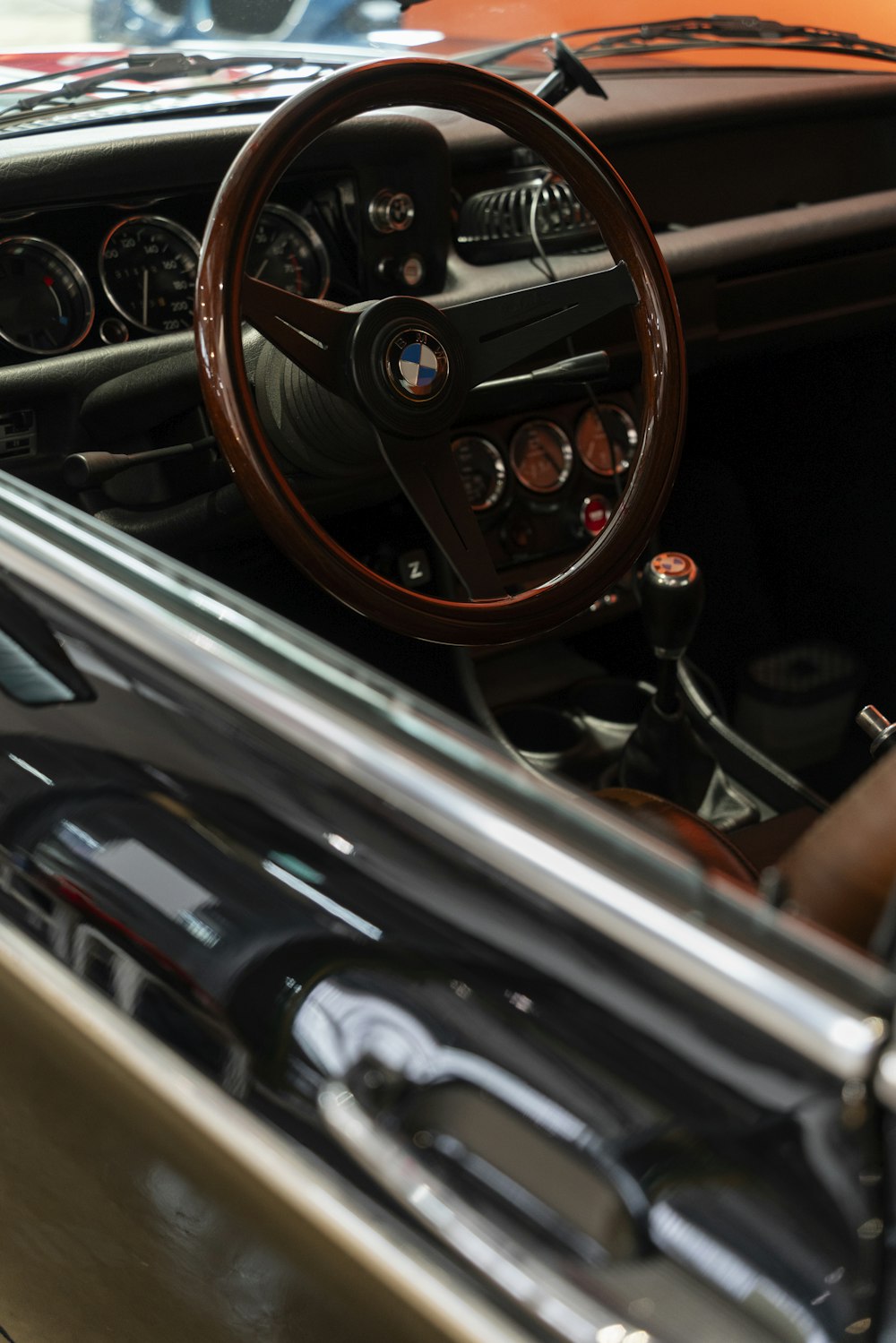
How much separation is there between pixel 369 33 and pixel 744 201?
723 millimetres

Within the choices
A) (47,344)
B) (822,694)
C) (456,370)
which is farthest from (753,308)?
(47,344)

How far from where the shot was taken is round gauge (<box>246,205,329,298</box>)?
170cm

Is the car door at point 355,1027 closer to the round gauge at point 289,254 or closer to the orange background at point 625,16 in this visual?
the round gauge at point 289,254

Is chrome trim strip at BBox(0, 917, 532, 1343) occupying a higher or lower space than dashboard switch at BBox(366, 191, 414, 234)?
→ lower

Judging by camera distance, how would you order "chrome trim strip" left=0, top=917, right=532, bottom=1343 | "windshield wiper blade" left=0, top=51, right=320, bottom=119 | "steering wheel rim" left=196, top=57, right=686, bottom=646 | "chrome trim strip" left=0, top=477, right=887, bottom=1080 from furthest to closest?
1. "windshield wiper blade" left=0, top=51, right=320, bottom=119
2. "steering wheel rim" left=196, top=57, right=686, bottom=646
3. "chrome trim strip" left=0, top=917, right=532, bottom=1343
4. "chrome trim strip" left=0, top=477, right=887, bottom=1080

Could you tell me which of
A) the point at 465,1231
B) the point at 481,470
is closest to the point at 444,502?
the point at 481,470

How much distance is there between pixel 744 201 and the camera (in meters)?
2.36

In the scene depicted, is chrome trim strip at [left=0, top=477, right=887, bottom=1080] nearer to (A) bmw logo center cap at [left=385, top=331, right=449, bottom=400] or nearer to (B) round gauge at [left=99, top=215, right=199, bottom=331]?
(A) bmw logo center cap at [left=385, top=331, right=449, bottom=400]

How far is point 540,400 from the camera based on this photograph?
2.00m

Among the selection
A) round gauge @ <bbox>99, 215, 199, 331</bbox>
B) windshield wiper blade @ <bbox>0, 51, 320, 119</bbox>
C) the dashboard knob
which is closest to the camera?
the dashboard knob

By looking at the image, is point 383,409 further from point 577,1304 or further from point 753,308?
point 753,308

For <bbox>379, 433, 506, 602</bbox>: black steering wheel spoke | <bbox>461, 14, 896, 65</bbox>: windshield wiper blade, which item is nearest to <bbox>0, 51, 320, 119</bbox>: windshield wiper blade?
<bbox>461, 14, 896, 65</bbox>: windshield wiper blade

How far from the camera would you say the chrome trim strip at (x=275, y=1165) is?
2.21 feet

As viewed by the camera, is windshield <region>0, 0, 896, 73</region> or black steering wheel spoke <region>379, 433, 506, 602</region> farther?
windshield <region>0, 0, 896, 73</region>
